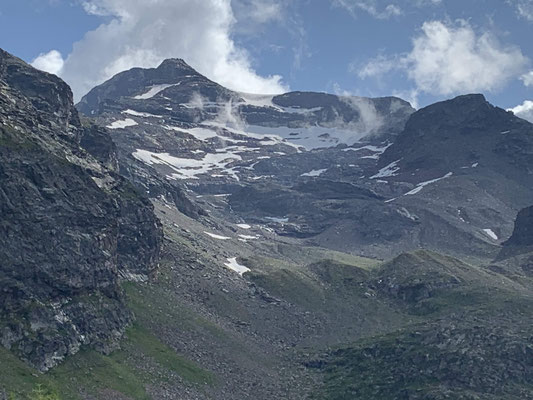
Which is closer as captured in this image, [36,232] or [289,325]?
[36,232]

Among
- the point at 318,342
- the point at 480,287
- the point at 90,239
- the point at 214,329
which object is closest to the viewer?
the point at 90,239

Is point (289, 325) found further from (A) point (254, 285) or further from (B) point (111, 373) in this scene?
(B) point (111, 373)

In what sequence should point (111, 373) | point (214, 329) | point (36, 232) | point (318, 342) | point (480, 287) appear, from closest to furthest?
point (111, 373)
point (36, 232)
point (214, 329)
point (318, 342)
point (480, 287)

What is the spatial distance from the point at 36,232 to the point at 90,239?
536 inches

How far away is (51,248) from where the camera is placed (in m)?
124

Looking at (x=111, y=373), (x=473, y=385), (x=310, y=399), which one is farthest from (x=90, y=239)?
(x=473, y=385)

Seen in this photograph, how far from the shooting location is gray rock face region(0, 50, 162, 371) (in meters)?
111

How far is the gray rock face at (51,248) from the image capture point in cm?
11119

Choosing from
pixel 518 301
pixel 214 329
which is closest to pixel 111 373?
pixel 214 329

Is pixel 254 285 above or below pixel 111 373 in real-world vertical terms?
above

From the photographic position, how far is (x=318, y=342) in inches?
6206

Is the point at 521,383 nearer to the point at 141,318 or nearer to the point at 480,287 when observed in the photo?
the point at 480,287

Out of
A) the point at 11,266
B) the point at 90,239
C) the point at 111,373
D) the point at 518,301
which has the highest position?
the point at 518,301

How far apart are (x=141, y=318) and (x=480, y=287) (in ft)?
315
